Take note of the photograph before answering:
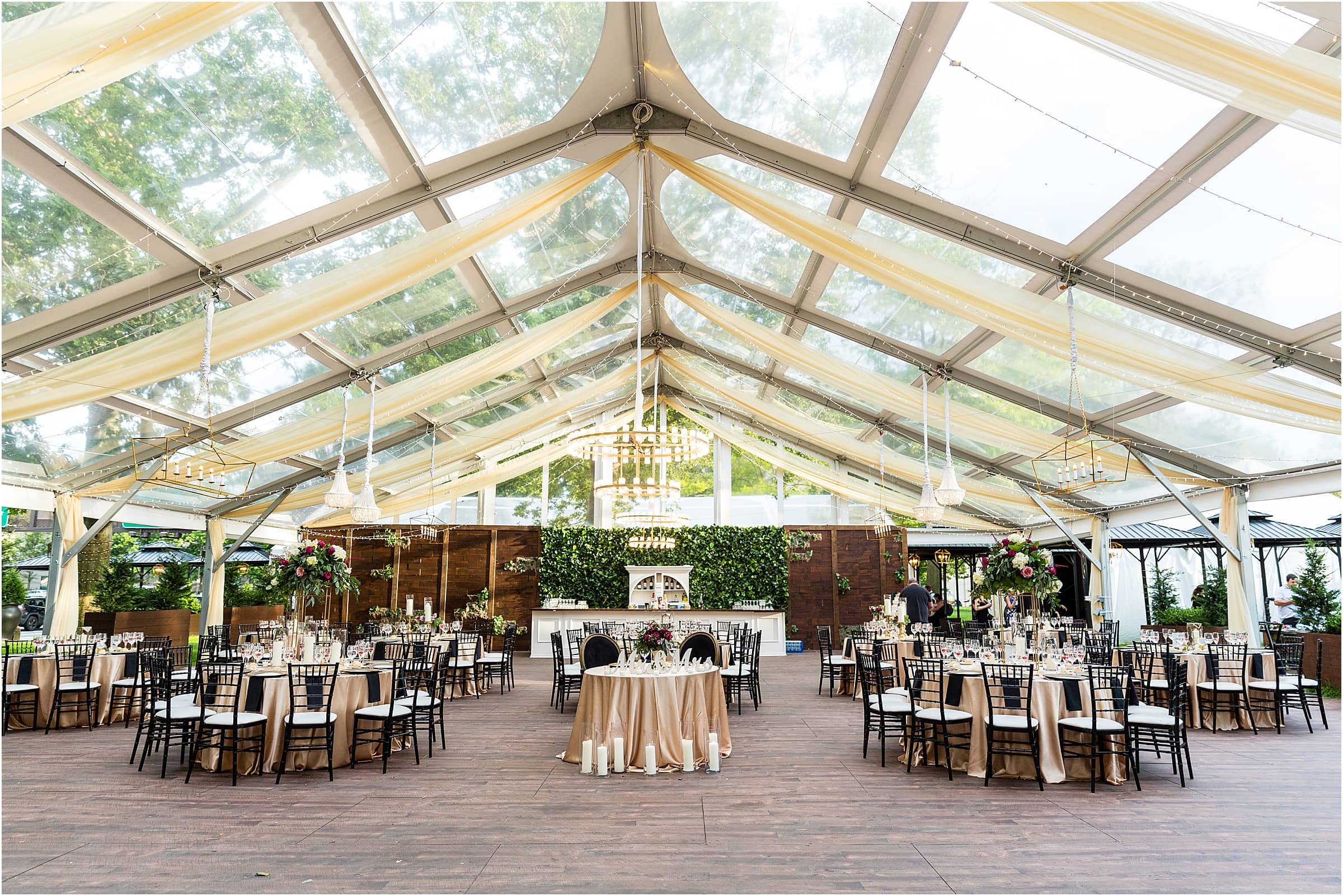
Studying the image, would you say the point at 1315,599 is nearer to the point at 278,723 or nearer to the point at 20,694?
the point at 278,723

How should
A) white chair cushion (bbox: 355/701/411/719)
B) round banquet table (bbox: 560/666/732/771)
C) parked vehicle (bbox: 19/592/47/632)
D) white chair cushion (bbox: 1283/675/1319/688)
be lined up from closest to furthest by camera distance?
round banquet table (bbox: 560/666/732/771)
white chair cushion (bbox: 355/701/411/719)
white chair cushion (bbox: 1283/675/1319/688)
parked vehicle (bbox: 19/592/47/632)

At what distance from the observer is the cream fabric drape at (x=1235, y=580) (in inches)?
416

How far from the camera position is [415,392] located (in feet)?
33.1

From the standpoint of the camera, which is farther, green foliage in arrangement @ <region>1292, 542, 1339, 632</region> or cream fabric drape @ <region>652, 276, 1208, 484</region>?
green foliage in arrangement @ <region>1292, 542, 1339, 632</region>

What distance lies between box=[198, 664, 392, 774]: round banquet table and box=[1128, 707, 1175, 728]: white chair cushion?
609 centimetres

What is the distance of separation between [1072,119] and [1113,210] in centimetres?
121

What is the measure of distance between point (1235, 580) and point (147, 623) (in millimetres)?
17165

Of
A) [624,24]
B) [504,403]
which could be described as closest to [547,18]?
[624,24]

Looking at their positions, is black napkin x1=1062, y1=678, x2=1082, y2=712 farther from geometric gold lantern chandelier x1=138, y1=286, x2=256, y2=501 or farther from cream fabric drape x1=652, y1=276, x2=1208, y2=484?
geometric gold lantern chandelier x1=138, y1=286, x2=256, y2=501

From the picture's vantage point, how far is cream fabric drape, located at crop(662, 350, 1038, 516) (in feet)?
45.9

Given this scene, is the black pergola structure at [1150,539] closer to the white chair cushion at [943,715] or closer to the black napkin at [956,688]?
the black napkin at [956,688]

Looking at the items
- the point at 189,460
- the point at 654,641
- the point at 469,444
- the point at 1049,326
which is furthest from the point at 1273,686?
the point at 469,444

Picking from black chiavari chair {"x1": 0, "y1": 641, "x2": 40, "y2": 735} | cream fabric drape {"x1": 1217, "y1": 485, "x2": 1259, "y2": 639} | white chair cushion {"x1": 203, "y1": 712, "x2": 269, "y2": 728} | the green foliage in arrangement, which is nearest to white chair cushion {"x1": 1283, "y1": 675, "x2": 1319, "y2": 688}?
cream fabric drape {"x1": 1217, "y1": 485, "x2": 1259, "y2": 639}

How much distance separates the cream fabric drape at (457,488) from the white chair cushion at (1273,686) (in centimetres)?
1048
